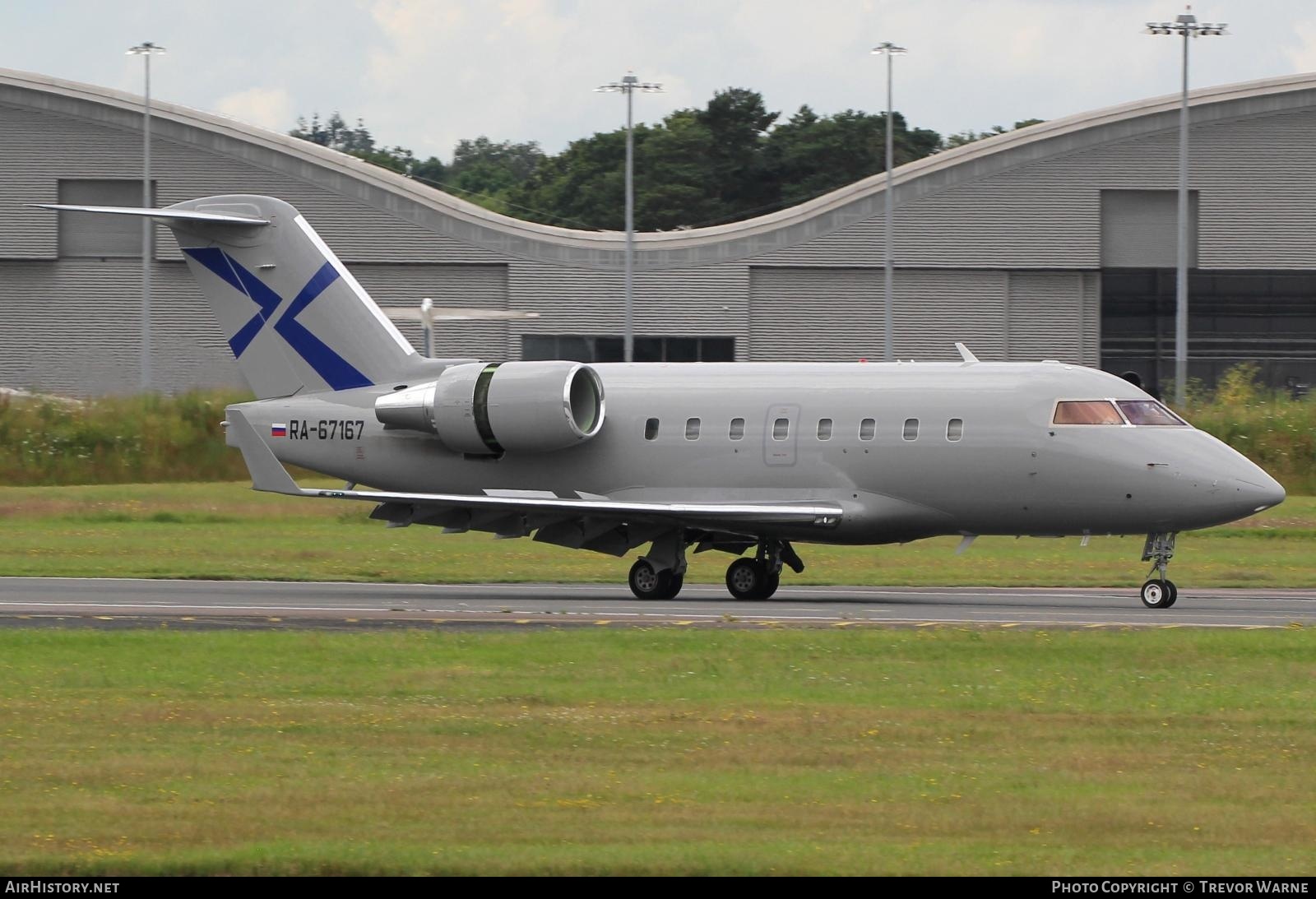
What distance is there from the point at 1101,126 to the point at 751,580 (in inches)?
1806

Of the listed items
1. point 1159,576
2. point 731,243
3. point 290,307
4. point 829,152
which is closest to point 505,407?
point 290,307

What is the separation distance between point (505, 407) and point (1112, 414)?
8.43m

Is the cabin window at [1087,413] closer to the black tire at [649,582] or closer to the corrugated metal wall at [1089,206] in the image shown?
the black tire at [649,582]

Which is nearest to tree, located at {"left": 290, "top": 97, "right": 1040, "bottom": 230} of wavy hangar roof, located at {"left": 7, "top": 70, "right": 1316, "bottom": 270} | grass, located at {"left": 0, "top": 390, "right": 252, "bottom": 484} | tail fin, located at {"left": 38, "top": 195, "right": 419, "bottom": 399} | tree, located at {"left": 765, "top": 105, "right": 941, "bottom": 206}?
tree, located at {"left": 765, "top": 105, "right": 941, "bottom": 206}

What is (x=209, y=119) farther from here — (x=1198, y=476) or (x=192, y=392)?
(x=1198, y=476)

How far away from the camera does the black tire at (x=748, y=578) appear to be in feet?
84.5

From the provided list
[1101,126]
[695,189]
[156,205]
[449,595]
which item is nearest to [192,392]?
[156,205]

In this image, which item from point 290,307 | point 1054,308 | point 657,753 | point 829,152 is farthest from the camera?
point 829,152

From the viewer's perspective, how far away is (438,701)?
15.1 meters

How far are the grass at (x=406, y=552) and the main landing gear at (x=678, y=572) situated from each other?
3367 mm

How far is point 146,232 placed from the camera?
62.9 meters

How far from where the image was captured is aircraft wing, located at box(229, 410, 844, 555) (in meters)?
24.8

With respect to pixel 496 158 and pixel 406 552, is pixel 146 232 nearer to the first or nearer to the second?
pixel 406 552

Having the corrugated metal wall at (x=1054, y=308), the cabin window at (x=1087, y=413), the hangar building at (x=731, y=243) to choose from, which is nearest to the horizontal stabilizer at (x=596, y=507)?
the cabin window at (x=1087, y=413)
